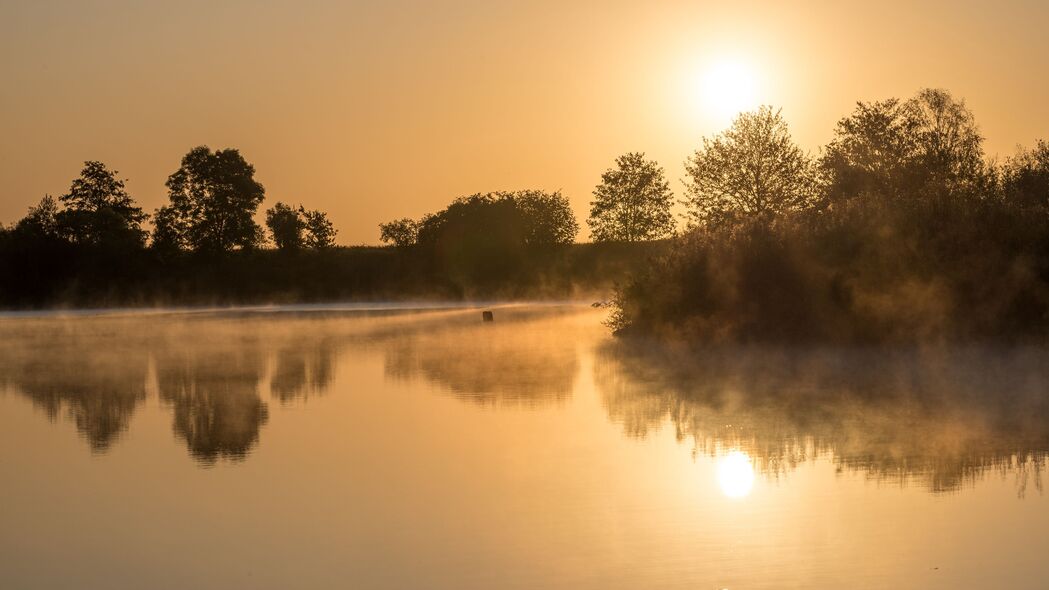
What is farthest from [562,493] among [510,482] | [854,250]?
[854,250]

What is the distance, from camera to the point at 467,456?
1672 centimetres

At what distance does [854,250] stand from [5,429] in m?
23.7

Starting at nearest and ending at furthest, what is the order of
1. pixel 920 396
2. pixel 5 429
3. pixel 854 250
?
pixel 5 429 < pixel 920 396 < pixel 854 250

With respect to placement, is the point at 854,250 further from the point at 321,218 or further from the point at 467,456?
the point at 321,218

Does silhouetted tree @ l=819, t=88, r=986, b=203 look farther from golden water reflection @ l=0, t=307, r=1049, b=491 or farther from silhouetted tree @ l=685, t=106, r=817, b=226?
golden water reflection @ l=0, t=307, r=1049, b=491

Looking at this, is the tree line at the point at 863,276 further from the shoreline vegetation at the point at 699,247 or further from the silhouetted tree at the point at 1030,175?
the silhouetted tree at the point at 1030,175

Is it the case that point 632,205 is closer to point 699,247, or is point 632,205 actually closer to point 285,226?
point 285,226

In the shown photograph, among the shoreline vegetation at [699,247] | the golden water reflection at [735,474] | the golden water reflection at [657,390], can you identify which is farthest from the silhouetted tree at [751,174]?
the golden water reflection at [735,474]

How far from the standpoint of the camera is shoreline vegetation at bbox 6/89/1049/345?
33.7 metres

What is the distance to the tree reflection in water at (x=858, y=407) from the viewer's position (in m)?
15.8

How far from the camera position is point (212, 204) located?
9944cm

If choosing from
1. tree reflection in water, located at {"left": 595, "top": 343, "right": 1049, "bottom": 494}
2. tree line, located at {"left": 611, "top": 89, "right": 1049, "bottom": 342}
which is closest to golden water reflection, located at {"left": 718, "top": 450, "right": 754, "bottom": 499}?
tree reflection in water, located at {"left": 595, "top": 343, "right": 1049, "bottom": 494}

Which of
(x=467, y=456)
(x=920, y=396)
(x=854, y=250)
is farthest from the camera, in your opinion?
(x=854, y=250)

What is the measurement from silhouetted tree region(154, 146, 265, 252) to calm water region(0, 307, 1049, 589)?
70867 millimetres
